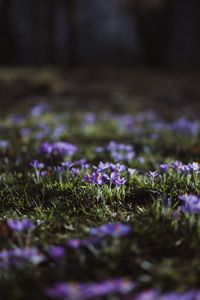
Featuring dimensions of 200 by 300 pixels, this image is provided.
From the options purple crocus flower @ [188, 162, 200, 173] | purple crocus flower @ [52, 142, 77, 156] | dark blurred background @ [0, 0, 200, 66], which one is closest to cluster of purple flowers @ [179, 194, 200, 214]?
purple crocus flower @ [188, 162, 200, 173]

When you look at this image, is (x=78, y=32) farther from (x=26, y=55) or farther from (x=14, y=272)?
(x=14, y=272)

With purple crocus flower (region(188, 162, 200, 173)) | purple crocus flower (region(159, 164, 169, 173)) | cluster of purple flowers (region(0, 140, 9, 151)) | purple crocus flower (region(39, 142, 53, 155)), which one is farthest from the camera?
cluster of purple flowers (region(0, 140, 9, 151))

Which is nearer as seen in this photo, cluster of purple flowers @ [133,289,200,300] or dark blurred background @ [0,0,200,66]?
cluster of purple flowers @ [133,289,200,300]

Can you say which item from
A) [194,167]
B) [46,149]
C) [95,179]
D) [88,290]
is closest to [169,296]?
[88,290]

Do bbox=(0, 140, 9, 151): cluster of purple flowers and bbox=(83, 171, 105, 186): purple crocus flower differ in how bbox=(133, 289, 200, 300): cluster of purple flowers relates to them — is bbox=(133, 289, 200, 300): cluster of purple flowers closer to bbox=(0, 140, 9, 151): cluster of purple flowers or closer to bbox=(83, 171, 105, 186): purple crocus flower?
bbox=(83, 171, 105, 186): purple crocus flower

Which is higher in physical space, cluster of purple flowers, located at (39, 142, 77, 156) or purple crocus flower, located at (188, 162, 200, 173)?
cluster of purple flowers, located at (39, 142, 77, 156)

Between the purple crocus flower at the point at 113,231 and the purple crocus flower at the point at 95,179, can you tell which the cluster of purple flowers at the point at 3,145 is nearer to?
the purple crocus flower at the point at 95,179
